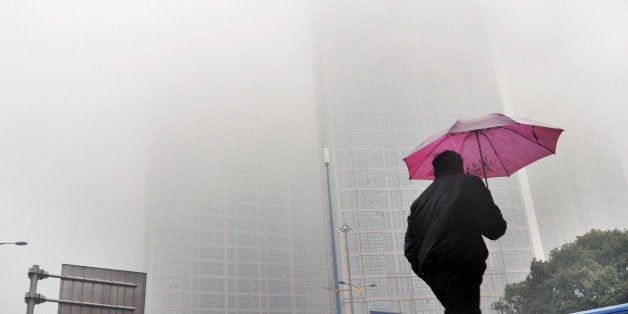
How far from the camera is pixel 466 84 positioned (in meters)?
113

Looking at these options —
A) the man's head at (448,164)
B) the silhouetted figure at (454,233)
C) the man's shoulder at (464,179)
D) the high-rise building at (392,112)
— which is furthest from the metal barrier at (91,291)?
the high-rise building at (392,112)

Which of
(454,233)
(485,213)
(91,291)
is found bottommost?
(454,233)

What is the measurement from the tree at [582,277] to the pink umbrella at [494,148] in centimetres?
3998

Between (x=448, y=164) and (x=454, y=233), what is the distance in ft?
1.90

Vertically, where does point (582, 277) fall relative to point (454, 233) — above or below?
above

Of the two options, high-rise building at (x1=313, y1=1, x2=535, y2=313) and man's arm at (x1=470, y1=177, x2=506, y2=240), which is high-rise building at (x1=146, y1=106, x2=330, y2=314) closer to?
high-rise building at (x1=313, y1=1, x2=535, y2=313)

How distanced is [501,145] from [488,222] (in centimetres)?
301

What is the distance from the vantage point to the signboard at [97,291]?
13266mm

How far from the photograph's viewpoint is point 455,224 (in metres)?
3.78

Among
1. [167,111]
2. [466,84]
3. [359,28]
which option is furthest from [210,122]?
[466,84]

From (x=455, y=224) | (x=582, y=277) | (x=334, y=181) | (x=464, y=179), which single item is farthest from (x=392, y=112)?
(x=455, y=224)

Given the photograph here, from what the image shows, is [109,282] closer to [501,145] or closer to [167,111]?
[501,145]

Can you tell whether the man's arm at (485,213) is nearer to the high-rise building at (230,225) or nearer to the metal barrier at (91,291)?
the metal barrier at (91,291)

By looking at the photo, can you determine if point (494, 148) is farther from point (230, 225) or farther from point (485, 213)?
point (230, 225)
